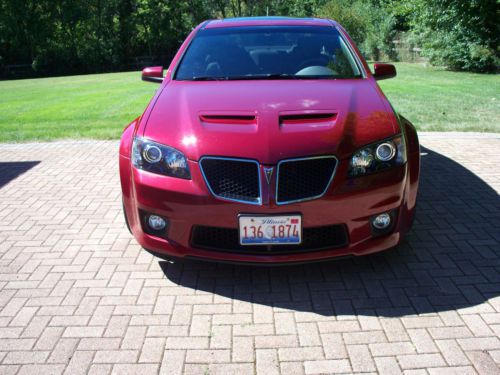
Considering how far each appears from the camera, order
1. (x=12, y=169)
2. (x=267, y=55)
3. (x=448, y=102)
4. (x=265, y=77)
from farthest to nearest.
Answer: (x=448, y=102) < (x=12, y=169) < (x=267, y=55) < (x=265, y=77)

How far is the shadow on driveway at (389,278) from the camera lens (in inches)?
121

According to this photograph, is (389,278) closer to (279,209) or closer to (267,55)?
(279,209)

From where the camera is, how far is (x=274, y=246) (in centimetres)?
315

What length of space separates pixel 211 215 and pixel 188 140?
51cm

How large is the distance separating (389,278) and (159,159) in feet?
5.78

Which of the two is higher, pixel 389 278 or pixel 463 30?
pixel 389 278

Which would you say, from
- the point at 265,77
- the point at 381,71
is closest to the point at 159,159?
the point at 265,77

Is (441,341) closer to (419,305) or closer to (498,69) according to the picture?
(419,305)

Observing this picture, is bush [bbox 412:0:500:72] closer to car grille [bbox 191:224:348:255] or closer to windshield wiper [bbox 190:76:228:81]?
windshield wiper [bbox 190:76:228:81]

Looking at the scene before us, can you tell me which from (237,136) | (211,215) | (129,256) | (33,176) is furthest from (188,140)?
(33,176)

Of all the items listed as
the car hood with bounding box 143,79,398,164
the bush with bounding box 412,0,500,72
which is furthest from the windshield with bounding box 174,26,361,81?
the bush with bounding box 412,0,500,72

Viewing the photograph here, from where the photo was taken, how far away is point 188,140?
3139mm

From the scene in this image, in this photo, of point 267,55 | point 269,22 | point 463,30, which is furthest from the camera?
point 463,30

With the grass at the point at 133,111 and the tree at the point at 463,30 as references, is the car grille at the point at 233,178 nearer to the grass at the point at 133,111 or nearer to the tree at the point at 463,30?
the grass at the point at 133,111
